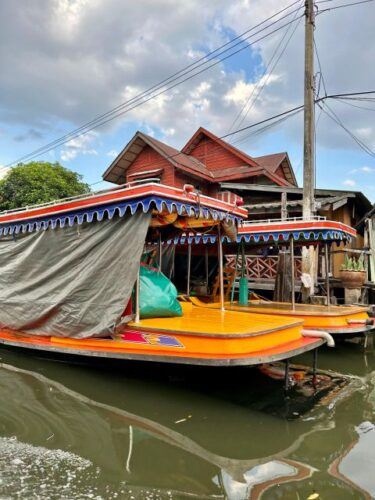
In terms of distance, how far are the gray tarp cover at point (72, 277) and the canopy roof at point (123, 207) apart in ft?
0.48

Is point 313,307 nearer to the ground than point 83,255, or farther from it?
nearer to the ground

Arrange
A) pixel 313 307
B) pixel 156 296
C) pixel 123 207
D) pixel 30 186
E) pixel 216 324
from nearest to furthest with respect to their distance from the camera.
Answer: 1. pixel 123 207
2. pixel 216 324
3. pixel 156 296
4. pixel 313 307
5. pixel 30 186

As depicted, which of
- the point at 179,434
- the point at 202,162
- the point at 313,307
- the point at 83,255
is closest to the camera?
the point at 179,434

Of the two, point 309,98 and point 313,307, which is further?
point 309,98

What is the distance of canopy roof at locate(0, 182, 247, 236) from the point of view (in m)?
4.76

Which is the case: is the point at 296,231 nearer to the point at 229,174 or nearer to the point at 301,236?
the point at 301,236

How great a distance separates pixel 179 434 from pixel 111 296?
1.93 meters

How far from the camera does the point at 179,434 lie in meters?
3.89

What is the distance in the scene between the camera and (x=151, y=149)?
64.1ft

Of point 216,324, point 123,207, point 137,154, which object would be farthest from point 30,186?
point 216,324

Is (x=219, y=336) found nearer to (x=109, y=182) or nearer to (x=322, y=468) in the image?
(x=322, y=468)

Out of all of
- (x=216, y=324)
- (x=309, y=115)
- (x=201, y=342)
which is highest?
(x=309, y=115)

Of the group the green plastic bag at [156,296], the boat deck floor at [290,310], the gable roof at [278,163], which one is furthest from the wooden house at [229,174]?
the green plastic bag at [156,296]

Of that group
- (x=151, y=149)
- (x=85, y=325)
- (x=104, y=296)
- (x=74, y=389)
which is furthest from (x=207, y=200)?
(x=151, y=149)
